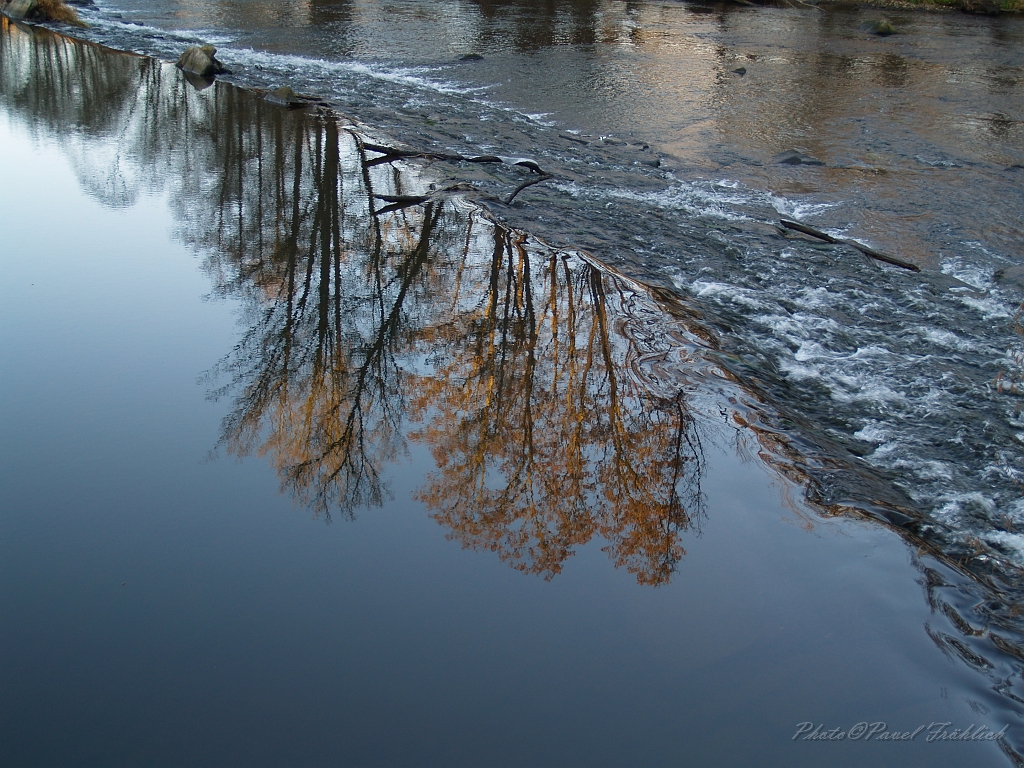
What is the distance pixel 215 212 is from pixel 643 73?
443 inches

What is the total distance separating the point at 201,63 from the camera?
16.3 metres

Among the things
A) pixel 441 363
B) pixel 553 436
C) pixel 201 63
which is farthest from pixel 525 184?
pixel 201 63

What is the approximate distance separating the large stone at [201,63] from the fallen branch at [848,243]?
12.8m

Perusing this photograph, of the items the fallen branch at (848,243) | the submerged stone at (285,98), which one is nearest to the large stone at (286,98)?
the submerged stone at (285,98)

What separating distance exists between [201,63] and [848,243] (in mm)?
13787

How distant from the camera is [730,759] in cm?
348

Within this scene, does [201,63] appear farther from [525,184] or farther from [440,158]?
[525,184]

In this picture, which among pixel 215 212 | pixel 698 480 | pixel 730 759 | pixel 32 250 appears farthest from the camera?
pixel 215 212

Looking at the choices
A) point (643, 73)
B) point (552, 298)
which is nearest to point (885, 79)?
point (643, 73)

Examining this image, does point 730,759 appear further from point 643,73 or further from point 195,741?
point 643,73

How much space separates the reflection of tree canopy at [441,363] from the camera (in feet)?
16.7

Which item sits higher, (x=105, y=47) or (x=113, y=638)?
(x=105, y=47)

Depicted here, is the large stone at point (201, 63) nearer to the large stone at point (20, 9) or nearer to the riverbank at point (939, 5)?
the large stone at point (20, 9)

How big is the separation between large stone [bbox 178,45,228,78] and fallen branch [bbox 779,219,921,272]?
12759 millimetres
